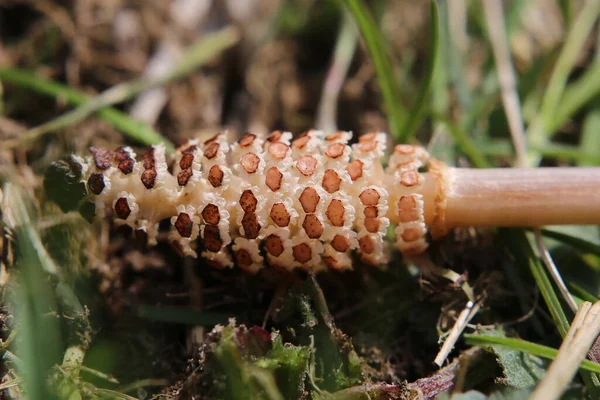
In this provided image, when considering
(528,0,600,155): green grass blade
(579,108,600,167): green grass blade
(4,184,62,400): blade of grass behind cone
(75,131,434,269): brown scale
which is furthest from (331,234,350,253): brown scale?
(579,108,600,167): green grass blade

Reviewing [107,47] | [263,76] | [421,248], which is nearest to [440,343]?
[421,248]

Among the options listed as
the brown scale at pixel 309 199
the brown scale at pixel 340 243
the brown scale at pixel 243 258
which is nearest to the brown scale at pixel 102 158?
the brown scale at pixel 243 258

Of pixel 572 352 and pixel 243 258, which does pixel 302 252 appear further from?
pixel 572 352

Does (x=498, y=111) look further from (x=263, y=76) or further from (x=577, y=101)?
(x=263, y=76)

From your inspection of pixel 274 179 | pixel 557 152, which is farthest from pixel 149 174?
pixel 557 152

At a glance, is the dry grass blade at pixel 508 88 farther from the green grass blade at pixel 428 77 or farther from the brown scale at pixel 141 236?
the brown scale at pixel 141 236

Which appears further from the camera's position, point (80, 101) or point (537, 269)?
point (80, 101)
